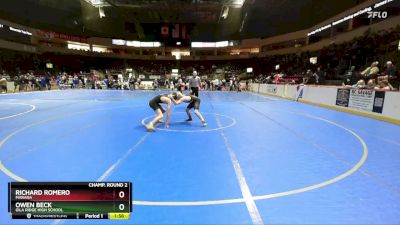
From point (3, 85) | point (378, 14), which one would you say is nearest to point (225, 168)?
point (378, 14)

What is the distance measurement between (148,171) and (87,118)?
23.1 feet

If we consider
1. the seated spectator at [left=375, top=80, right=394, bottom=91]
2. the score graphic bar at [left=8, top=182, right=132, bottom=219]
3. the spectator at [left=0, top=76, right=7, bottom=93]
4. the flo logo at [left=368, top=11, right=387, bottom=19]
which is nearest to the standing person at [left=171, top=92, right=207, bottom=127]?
the score graphic bar at [left=8, top=182, right=132, bottom=219]

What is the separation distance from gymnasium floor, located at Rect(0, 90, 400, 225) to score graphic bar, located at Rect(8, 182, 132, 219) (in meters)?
0.93

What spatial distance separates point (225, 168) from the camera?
16.7 ft

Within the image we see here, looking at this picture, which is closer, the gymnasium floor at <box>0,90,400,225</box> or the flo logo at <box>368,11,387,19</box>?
the gymnasium floor at <box>0,90,400,225</box>

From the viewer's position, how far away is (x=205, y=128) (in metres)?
8.98

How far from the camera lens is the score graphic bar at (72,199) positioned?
91.8 inches

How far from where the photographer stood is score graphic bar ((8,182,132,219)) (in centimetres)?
233

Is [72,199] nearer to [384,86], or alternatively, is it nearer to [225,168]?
[225,168]

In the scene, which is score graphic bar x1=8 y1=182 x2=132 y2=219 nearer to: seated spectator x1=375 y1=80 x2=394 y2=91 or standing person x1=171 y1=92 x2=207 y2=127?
standing person x1=171 y1=92 x2=207 y2=127

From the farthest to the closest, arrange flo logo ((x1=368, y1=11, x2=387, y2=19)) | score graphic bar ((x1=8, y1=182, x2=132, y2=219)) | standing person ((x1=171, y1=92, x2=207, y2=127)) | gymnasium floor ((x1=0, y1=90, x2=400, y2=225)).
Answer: flo logo ((x1=368, y1=11, x2=387, y2=19)) → standing person ((x1=171, y1=92, x2=207, y2=127)) → gymnasium floor ((x1=0, y1=90, x2=400, y2=225)) → score graphic bar ((x1=8, y1=182, x2=132, y2=219))

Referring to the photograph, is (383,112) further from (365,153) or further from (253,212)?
(253,212)

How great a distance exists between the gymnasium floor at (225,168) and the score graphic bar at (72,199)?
Answer: 36.6 inches

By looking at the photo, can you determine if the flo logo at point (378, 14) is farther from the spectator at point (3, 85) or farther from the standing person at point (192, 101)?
the spectator at point (3, 85)
